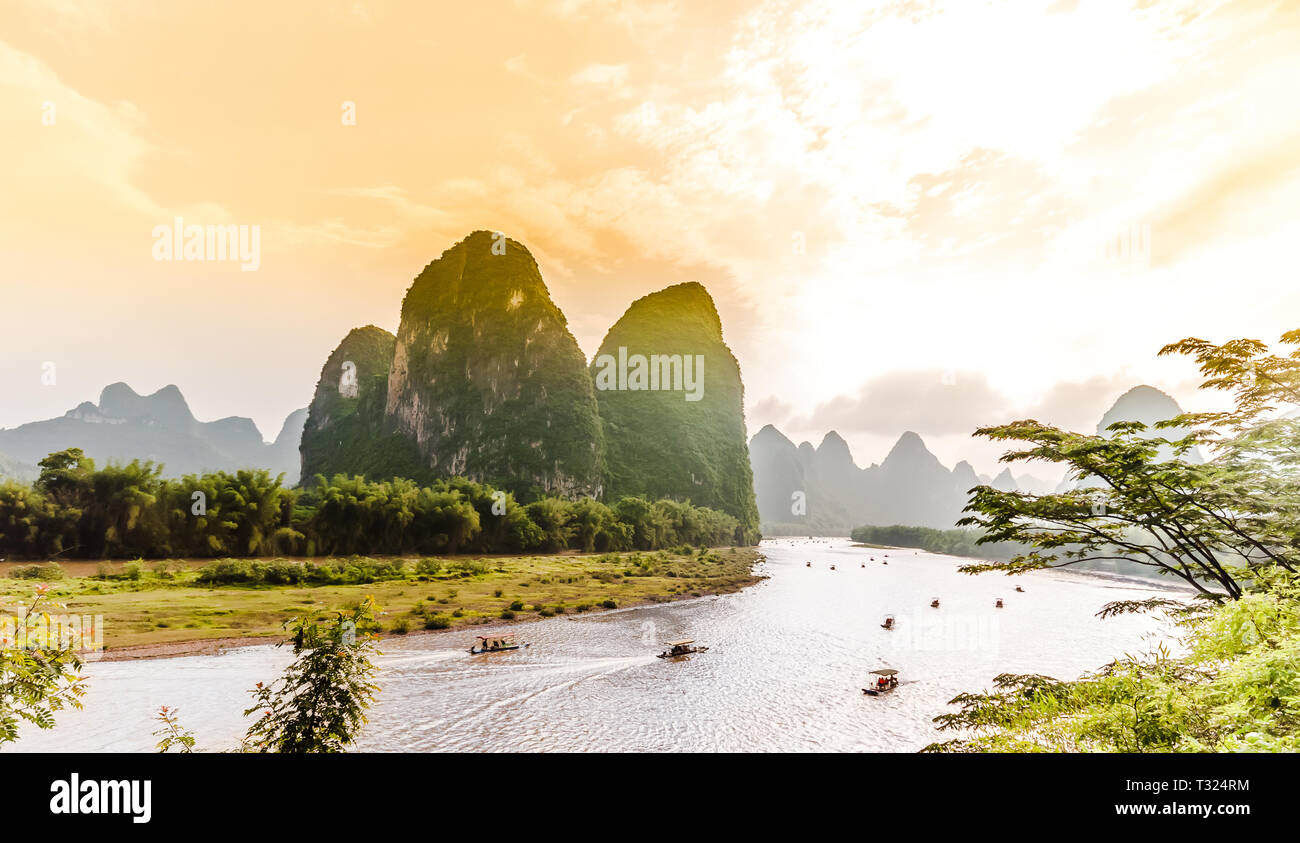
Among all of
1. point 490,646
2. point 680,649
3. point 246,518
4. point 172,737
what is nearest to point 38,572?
point 246,518

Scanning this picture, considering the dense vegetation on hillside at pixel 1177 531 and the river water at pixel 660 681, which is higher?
the dense vegetation on hillside at pixel 1177 531

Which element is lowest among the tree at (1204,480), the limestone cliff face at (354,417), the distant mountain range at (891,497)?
the distant mountain range at (891,497)

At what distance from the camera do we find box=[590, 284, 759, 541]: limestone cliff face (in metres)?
112

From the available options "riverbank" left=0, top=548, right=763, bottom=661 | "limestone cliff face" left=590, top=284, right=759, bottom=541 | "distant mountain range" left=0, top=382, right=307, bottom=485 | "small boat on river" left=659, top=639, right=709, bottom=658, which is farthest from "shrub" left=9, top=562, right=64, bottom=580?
"distant mountain range" left=0, top=382, right=307, bottom=485

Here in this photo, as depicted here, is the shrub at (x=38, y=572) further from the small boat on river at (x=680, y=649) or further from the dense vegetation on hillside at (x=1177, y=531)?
the dense vegetation on hillside at (x=1177, y=531)

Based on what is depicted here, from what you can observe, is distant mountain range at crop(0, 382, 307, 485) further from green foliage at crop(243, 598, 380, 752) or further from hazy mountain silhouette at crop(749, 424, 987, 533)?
green foliage at crop(243, 598, 380, 752)

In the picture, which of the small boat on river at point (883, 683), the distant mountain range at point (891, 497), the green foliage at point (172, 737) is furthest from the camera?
the distant mountain range at point (891, 497)

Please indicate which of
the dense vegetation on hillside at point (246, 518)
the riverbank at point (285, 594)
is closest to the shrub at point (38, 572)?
the riverbank at point (285, 594)

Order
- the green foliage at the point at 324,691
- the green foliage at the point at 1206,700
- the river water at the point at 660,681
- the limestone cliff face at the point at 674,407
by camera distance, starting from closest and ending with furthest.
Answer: the green foliage at the point at 1206,700, the green foliage at the point at 324,691, the river water at the point at 660,681, the limestone cliff face at the point at 674,407

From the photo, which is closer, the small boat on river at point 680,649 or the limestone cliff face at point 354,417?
the small boat on river at point 680,649

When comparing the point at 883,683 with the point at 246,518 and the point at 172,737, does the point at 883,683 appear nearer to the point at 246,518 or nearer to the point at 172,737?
the point at 172,737

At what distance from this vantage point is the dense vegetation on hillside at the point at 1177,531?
5828 mm

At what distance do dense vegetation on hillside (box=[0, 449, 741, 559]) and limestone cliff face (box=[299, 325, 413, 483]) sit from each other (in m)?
42.2

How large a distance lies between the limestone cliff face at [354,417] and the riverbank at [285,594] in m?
59.6
